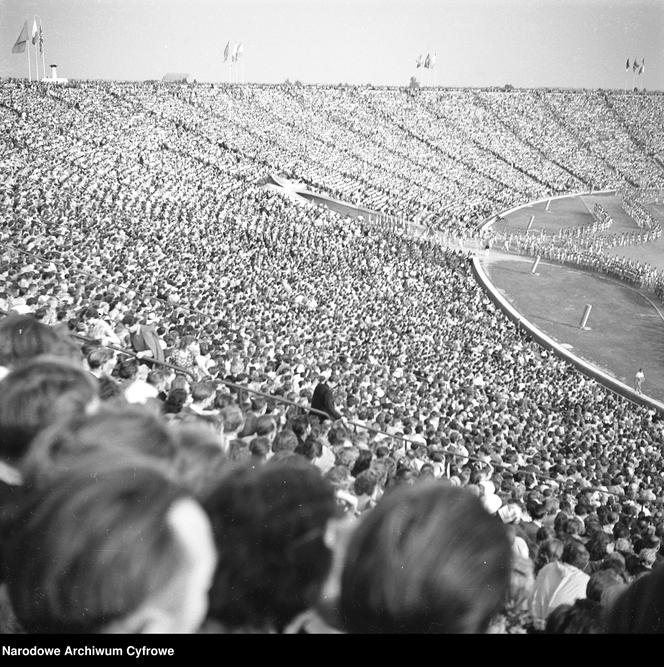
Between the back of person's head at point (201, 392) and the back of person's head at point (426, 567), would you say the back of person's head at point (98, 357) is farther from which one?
the back of person's head at point (426, 567)

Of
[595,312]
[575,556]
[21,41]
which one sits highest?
[21,41]

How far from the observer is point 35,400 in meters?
2.93

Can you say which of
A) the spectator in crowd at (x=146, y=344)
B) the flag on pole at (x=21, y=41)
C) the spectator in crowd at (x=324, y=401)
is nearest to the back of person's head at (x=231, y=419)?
the spectator in crowd at (x=324, y=401)

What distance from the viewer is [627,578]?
568 centimetres

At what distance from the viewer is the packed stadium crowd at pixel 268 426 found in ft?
6.49

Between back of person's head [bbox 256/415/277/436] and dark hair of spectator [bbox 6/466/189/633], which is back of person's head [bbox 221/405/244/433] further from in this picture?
dark hair of spectator [bbox 6/466/189/633]

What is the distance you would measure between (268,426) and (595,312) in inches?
1233

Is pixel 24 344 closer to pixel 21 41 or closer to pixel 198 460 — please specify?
pixel 198 460

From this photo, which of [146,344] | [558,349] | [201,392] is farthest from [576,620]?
[558,349]

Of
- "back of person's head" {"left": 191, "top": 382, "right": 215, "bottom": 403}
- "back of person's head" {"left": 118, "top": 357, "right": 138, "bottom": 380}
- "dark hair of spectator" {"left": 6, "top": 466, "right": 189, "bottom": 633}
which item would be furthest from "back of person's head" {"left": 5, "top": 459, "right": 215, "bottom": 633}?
"back of person's head" {"left": 118, "top": 357, "right": 138, "bottom": 380}

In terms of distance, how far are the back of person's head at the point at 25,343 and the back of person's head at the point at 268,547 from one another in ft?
8.86

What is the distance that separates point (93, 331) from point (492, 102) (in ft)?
290

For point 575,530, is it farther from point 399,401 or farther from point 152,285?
point 152,285
